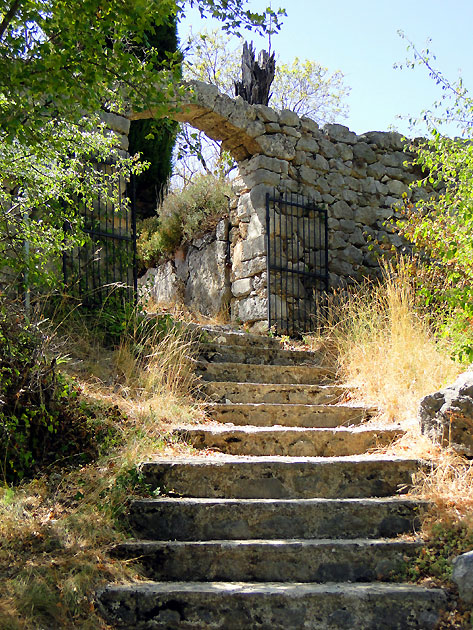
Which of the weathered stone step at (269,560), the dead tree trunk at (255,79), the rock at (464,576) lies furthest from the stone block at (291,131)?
the rock at (464,576)

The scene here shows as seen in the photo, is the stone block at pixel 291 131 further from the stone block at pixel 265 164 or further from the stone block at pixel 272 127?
the stone block at pixel 265 164

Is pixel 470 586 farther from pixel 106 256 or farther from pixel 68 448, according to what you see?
pixel 106 256

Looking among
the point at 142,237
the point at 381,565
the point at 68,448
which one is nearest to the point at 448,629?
the point at 381,565

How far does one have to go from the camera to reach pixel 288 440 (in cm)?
423

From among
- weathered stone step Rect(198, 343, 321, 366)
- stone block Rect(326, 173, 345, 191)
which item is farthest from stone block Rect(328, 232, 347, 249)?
weathered stone step Rect(198, 343, 321, 366)

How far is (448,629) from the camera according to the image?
2629 mm

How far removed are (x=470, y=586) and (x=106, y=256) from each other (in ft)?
14.3

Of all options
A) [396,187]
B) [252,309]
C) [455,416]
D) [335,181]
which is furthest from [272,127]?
[455,416]

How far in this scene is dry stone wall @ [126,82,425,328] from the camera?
7.50 m

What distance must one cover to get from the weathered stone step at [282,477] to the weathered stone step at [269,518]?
0.60 ft

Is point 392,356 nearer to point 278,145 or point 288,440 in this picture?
point 288,440

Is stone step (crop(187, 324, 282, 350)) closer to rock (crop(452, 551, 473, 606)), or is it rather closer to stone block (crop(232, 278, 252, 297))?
stone block (crop(232, 278, 252, 297))

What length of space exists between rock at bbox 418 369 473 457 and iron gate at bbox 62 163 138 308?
2926mm

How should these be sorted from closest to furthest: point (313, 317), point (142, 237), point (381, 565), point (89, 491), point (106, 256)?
point (381, 565) < point (89, 491) < point (106, 256) < point (313, 317) < point (142, 237)
